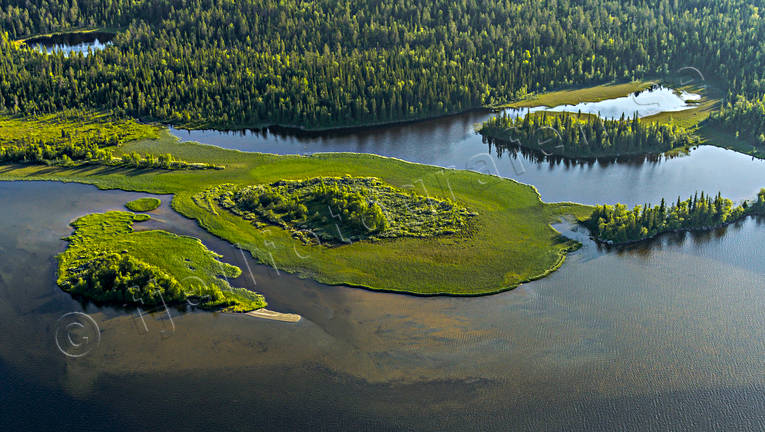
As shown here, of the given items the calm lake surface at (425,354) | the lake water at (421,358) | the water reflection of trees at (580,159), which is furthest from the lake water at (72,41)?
the lake water at (421,358)

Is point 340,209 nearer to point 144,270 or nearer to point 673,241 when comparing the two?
point 144,270

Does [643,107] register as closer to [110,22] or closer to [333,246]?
[333,246]

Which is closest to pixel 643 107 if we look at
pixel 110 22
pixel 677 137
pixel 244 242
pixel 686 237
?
pixel 677 137

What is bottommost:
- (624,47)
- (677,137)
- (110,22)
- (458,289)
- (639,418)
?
(639,418)

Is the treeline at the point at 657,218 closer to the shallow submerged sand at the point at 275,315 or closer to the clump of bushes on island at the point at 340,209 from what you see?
the clump of bushes on island at the point at 340,209

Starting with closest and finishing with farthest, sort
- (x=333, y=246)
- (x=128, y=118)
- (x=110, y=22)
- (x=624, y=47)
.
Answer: (x=333, y=246)
(x=128, y=118)
(x=624, y=47)
(x=110, y=22)

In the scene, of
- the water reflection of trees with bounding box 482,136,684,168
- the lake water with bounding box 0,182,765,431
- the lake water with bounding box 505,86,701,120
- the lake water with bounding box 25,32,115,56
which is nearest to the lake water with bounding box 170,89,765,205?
the water reflection of trees with bounding box 482,136,684,168

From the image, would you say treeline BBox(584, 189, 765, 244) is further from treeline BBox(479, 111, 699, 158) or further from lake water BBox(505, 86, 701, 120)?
lake water BBox(505, 86, 701, 120)
